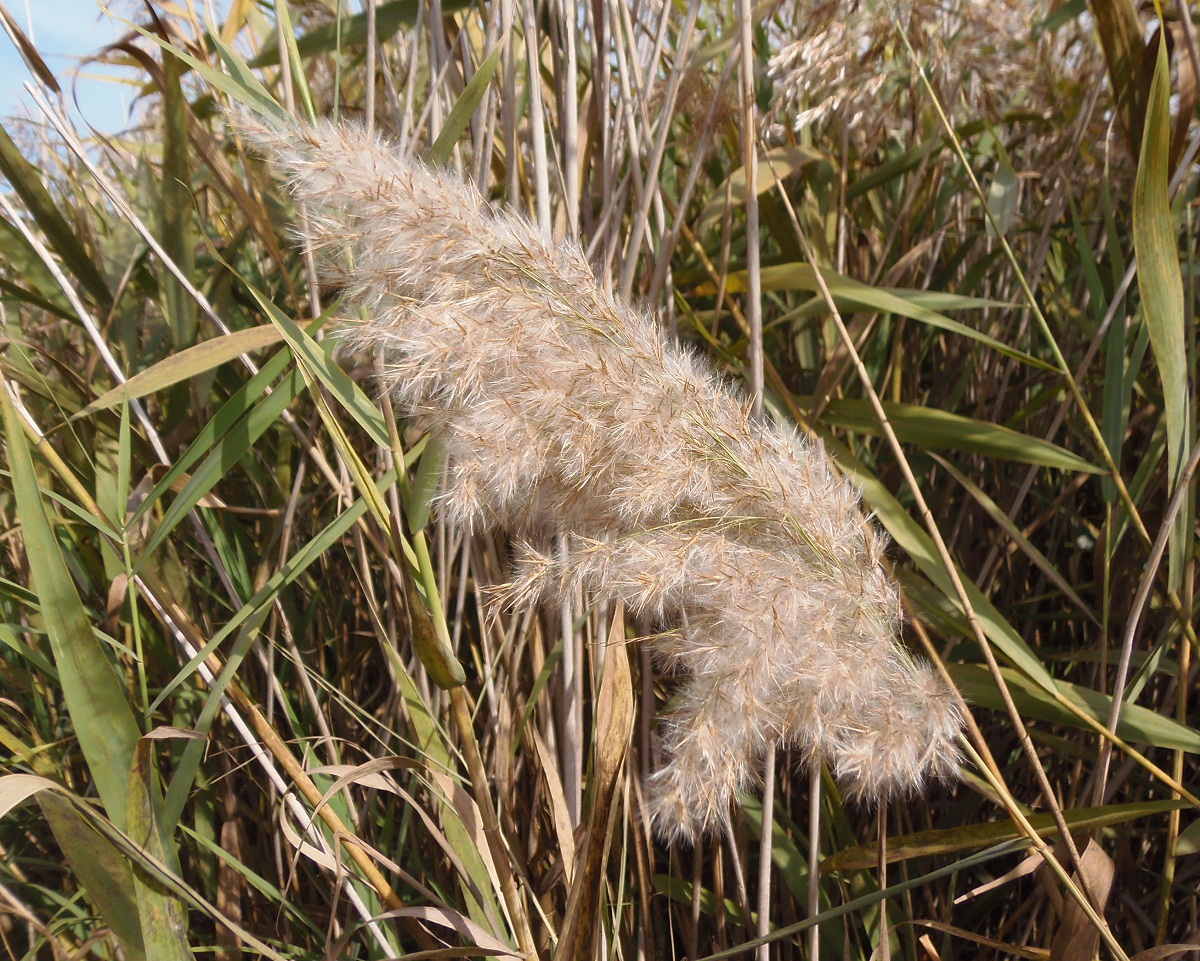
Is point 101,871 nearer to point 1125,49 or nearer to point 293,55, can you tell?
point 293,55

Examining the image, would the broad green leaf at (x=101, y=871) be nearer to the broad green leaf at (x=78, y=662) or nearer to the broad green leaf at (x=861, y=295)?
the broad green leaf at (x=78, y=662)

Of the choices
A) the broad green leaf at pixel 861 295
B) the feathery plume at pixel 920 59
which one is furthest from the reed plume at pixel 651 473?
the feathery plume at pixel 920 59

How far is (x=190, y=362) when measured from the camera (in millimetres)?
896

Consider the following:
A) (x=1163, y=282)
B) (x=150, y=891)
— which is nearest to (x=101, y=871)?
(x=150, y=891)

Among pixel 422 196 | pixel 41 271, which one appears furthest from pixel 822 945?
pixel 41 271

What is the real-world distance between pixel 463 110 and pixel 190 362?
0.38 m

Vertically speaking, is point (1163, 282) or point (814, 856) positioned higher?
point (1163, 282)

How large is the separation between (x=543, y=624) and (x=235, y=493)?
60cm

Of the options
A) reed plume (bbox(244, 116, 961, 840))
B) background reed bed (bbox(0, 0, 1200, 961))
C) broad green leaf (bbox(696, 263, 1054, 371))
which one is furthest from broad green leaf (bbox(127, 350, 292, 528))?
broad green leaf (bbox(696, 263, 1054, 371))

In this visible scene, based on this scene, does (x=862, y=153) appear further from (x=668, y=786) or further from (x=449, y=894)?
(x=449, y=894)

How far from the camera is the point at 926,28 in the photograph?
1176 mm

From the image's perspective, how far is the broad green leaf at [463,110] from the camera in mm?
824

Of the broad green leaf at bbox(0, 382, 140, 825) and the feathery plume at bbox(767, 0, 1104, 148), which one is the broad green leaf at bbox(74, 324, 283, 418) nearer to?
the broad green leaf at bbox(0, 382, 140, 825)

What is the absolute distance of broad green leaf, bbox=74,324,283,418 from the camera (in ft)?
2.78
